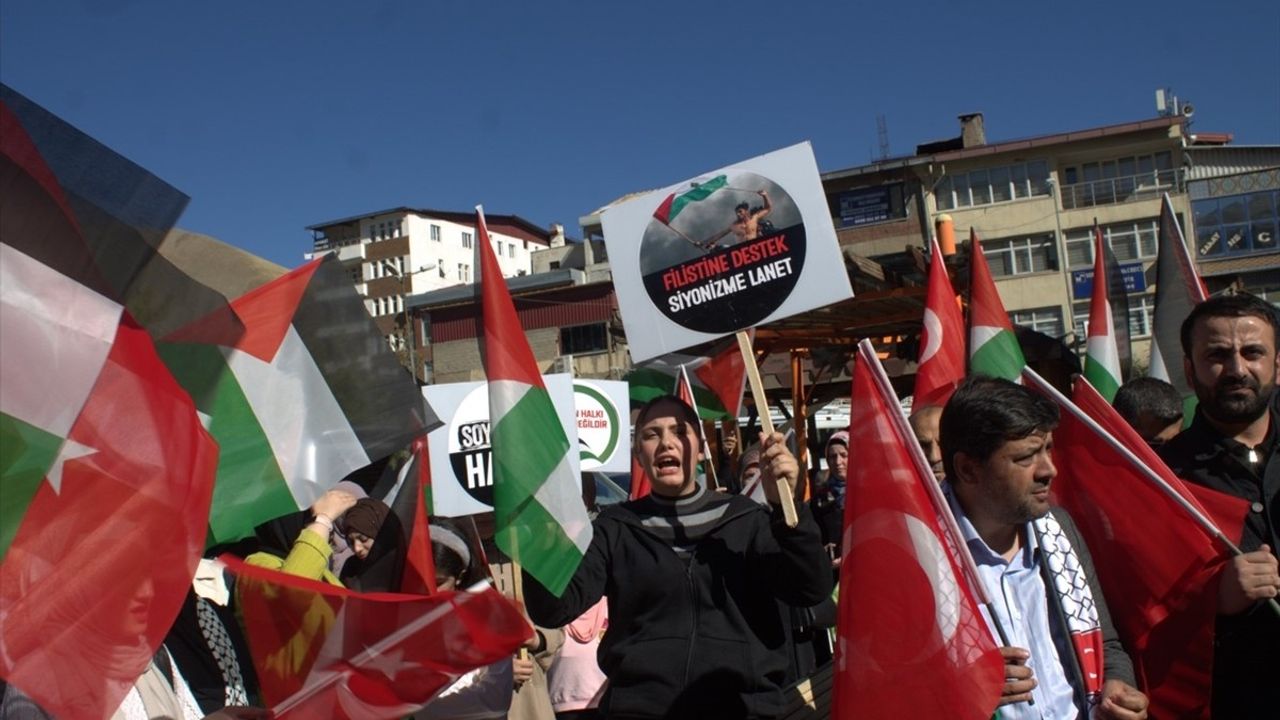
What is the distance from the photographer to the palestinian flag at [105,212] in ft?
8.66

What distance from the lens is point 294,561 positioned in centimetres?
394

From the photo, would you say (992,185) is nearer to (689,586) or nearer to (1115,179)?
(1115,179)

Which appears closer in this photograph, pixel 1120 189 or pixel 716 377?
pixel 716 377

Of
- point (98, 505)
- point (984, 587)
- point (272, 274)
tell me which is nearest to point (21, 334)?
point (98, 505)

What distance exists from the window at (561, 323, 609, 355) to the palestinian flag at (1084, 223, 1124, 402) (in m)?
A: 43.3

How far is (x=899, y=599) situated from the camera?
3.11m

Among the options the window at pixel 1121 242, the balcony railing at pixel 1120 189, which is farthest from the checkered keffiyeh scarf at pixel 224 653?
the balcony railing at pixel 1120 189

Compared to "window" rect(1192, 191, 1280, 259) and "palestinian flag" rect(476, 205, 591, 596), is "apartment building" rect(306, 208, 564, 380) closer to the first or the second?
"window" rect(1192, 191, 1280, 259)

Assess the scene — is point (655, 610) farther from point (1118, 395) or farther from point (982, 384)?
point (1118, 395)

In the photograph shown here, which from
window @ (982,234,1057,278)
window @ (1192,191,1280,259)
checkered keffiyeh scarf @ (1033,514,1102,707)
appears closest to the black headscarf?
checkered keffiyeh scarf @ (1033,514,1102,707)

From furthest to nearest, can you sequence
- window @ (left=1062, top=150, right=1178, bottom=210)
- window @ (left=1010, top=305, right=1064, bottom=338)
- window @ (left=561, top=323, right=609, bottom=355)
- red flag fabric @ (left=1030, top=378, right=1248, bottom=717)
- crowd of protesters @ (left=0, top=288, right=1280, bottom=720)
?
1. window @ (left=561, top=323, right=609, bottom=355)
2. window @ (left=1010, top=305, right=1064, bottom=338)
3. window @ (left=1062, top=150, right=1178, bottom=210)
4. red flag fabric @ (left=1030, top=378, right=1248, bottom=717)
5. crowd of protesters @ (left=0, top=288, right=1280, bottom=720)

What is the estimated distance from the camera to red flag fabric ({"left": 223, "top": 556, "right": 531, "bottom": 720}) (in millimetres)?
3330

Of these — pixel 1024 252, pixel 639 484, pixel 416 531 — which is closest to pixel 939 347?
pixel 639 484

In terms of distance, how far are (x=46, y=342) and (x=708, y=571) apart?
80.8 inches
